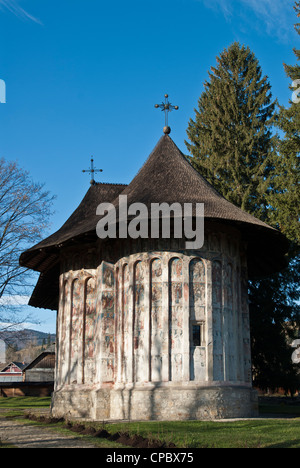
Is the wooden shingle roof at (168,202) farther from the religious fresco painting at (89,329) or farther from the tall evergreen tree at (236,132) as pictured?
the tall evergreen tree at (236,132)

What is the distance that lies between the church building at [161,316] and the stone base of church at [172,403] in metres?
0.03

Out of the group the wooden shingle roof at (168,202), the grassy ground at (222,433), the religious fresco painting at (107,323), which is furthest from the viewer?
the religious fresco painting at (107,323)

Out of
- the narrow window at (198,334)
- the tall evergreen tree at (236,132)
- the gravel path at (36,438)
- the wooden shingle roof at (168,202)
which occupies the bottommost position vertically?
the gravel path at (36,438)

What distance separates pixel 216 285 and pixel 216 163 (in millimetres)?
14003

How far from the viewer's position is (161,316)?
17750 millimetres

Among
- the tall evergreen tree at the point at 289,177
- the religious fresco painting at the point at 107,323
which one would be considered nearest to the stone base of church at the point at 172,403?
the religious fresco painting at the point at 107,323

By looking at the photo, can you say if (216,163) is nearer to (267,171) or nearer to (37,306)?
(267,171)

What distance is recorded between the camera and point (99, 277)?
1966 centimetres

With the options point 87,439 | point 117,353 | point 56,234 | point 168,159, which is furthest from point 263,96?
point 87,439

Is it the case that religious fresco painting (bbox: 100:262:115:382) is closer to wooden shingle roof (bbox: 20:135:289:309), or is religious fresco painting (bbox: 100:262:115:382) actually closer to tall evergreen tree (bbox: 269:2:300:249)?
wooden shingle roof (bbox: 20:135:289:309)

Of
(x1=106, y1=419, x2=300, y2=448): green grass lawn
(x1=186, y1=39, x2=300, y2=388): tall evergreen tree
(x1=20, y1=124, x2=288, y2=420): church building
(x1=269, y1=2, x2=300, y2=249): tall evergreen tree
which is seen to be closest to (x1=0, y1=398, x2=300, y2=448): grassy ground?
(x1=106, y1=419, x2=300, y2=448): green grass lawn

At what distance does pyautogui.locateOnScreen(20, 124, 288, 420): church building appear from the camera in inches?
680

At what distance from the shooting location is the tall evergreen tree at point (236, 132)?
30266mm

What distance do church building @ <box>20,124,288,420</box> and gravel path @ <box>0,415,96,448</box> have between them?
3811mm
